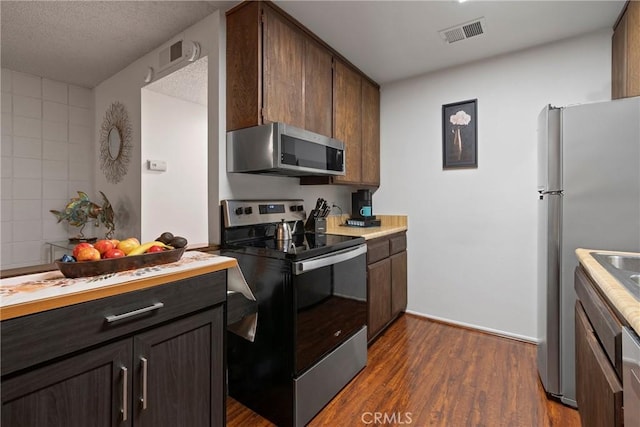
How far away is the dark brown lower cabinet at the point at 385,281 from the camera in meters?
2.34

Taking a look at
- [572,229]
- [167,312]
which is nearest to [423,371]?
[572,229]

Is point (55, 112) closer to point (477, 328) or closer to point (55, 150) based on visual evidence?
point (55, 150)

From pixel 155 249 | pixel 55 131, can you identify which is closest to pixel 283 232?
pixel 155 249

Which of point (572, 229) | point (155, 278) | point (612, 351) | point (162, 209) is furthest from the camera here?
point (162, 209)

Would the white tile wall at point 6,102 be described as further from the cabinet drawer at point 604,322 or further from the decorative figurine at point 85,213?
the cabinet drawer at point 604,322

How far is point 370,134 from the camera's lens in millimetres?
3008

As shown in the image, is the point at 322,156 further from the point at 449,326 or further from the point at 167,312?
the point at 449,326

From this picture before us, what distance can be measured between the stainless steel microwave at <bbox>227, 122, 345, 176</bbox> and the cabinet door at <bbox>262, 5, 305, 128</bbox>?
138mm

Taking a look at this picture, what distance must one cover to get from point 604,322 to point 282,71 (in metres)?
2.00

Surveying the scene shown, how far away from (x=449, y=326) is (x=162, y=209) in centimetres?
286

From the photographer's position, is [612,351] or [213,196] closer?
[612,351]

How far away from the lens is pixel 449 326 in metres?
2.80

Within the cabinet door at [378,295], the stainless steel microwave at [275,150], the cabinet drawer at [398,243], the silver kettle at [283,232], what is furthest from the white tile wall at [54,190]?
the cabinet drawer at [398,243]

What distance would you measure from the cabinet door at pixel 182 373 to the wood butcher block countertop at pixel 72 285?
188 millimetres
